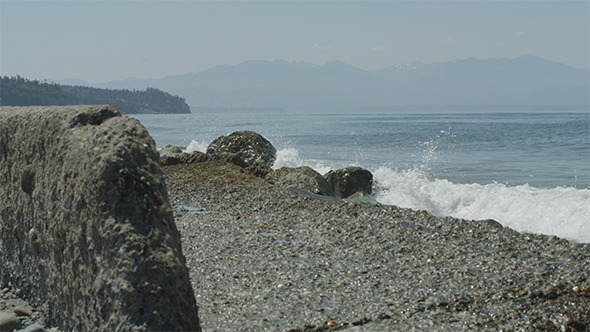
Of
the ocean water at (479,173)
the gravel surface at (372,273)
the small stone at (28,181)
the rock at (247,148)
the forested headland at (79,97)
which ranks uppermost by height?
the forested headland at (79,97)

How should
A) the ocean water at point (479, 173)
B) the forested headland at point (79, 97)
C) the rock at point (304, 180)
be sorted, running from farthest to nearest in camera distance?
the forested headland at point (79, 97), the rock at point (304, 180), the ocean water at point (479, 173)

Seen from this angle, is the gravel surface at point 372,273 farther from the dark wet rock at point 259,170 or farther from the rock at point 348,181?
the dark wet rock at point 259,170

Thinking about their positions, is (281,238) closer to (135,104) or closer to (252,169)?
(252,169)

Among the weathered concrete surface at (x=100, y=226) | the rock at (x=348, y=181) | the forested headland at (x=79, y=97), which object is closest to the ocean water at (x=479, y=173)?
the rock at (x=348, y=181)

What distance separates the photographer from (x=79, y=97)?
531ft

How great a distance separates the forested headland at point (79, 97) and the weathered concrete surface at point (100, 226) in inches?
5314

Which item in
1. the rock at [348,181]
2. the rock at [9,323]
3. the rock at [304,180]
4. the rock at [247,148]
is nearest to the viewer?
the rock at [9,323]

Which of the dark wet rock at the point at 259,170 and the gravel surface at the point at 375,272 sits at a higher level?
the dark wet rock at the point at 259,170

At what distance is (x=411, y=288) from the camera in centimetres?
646

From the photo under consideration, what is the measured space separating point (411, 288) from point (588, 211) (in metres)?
7.82

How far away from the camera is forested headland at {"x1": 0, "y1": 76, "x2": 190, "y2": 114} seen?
455 ft

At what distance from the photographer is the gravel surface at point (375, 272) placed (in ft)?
18.5

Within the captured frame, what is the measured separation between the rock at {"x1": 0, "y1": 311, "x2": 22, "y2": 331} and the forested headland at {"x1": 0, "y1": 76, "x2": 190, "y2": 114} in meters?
135

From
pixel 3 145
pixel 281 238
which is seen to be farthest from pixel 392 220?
pixel 3 145
